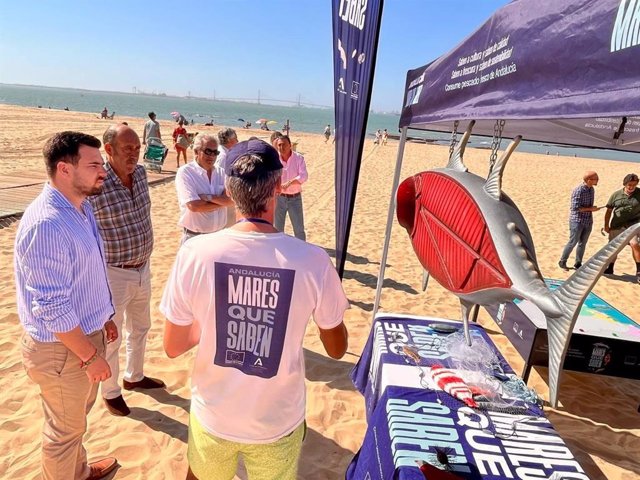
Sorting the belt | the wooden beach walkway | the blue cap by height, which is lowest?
the wooden beach walkway

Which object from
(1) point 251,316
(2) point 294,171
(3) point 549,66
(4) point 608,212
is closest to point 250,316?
(1) point 251,316

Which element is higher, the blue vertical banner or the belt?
the blue vertical banner

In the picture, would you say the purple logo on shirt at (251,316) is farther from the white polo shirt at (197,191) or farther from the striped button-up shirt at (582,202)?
the striped button-up shirt at (582,202)

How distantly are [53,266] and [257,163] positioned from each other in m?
1.08

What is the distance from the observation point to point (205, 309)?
57.1 inches

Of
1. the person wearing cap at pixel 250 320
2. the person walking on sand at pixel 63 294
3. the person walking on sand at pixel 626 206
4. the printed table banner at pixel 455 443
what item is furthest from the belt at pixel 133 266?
the person walking on sand at pixel 626 206

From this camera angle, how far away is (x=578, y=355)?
3.49 meters

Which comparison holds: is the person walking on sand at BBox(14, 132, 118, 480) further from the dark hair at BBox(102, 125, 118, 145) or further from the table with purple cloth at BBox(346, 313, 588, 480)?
the table with purple cloth at BBox(346, 313, 588, 480)

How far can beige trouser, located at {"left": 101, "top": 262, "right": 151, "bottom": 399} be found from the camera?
9.11 ft

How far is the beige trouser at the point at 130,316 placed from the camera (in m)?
2.78

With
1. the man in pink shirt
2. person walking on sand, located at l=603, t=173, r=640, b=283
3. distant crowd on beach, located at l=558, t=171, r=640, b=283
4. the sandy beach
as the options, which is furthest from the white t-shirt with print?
person walking on sand, located at l=603, t=173, r=640, b=283

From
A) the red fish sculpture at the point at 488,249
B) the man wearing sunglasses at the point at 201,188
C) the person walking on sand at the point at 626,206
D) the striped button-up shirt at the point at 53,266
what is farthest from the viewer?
the person walking on sand at the point at 626,206

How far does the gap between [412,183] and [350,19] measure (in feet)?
3.93

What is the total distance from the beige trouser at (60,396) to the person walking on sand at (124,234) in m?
0.69
